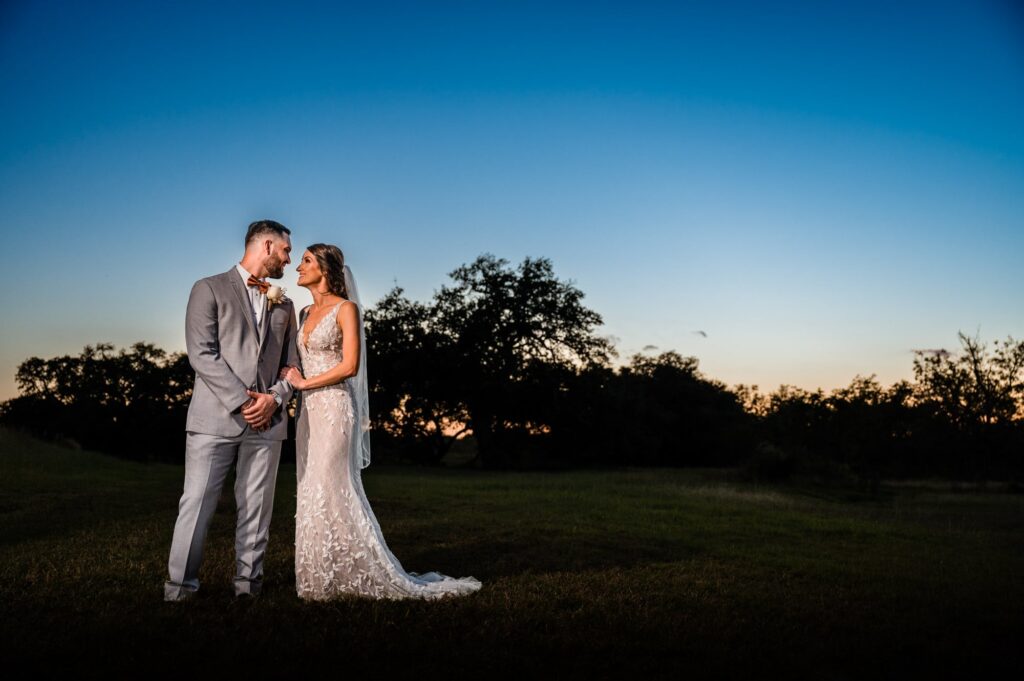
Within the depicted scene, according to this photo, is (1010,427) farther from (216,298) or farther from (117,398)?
(117,398)

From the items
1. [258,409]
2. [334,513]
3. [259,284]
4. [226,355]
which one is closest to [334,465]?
[334,513]

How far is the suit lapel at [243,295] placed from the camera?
19.4 feet

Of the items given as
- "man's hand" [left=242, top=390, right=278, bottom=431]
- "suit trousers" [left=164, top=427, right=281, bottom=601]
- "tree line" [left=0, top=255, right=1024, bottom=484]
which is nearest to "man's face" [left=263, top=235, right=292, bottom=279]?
"man's hand" [left=242, top=390, right=278, bottom=431]

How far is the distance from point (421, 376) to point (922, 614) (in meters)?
34.4

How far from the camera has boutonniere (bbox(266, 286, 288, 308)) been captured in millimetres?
6066

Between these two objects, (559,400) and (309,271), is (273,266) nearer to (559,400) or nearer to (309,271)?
(309,271)

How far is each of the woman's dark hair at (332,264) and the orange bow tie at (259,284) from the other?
67 centimetres

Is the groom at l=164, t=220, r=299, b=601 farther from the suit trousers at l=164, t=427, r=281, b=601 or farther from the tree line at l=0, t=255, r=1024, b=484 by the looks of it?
the tree line at l=0, t=255, r=1024, b=484

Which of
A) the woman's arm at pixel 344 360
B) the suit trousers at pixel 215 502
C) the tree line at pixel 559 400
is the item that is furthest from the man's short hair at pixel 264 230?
the tree line at pixel 559 400

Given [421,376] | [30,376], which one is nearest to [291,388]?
[421,376]

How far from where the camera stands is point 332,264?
21.7 feet

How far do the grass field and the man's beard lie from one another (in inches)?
108

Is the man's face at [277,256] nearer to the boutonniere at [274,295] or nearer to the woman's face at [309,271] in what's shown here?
the boutonniere at [274,295]

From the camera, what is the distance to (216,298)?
19.1 feet
